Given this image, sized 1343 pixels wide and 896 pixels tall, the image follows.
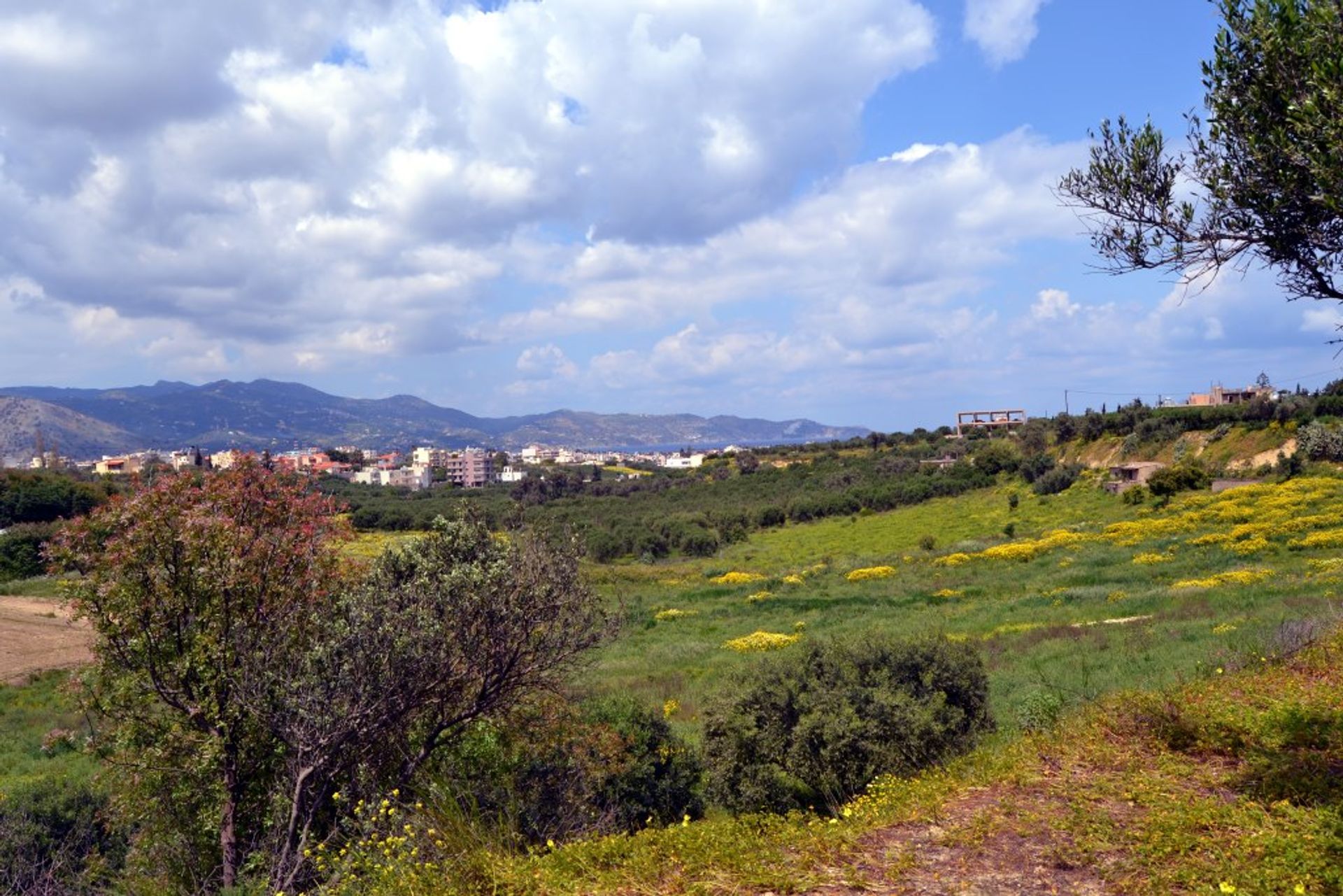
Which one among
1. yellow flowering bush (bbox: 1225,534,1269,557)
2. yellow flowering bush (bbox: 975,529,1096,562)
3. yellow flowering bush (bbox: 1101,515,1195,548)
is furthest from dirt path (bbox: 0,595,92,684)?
yellow flowering bush (bbox: 1101,515,1195,548)

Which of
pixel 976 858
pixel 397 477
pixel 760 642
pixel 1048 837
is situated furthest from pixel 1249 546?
pixel 397 477

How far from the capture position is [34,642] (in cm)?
3394

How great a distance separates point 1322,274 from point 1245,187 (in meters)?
0.81

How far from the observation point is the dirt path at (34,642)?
Answer: 2986cm

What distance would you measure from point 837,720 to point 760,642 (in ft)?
49.0

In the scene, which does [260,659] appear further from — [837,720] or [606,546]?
[606,546]

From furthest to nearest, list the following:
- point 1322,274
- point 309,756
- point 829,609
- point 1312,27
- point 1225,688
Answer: point 829,609
point 1225,688
point 309,756
point 1322,274
point 1312,27

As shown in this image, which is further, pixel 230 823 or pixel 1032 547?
pixel 1032 547

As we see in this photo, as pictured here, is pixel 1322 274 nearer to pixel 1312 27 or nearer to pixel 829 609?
pixel 1312 27

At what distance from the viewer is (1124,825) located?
18.6ft

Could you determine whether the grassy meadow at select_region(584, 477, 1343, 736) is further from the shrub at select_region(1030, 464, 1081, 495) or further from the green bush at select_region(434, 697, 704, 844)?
the shrub at select_region(1030, 464, 1081, 495)

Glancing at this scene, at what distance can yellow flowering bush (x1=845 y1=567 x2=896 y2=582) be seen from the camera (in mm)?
37906

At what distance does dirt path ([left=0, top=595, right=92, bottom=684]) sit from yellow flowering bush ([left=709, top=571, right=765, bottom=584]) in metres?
27.0

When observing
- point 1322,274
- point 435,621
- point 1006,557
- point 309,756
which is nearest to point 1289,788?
point 1322,274
